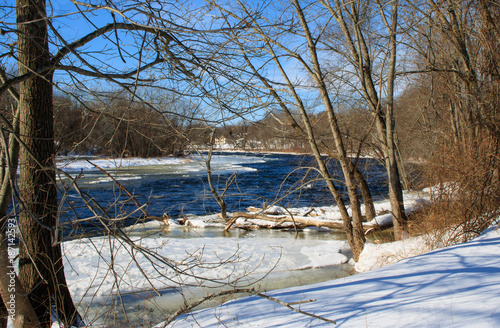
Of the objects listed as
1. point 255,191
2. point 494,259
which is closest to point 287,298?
point 494,259

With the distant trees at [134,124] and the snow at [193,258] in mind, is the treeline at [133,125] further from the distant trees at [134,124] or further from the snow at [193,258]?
the snow at [193,258]

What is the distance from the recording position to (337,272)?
7188 mm

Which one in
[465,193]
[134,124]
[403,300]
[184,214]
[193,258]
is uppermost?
[134,124]

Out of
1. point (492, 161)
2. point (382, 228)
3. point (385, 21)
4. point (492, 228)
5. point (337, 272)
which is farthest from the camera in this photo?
point (382, 228)

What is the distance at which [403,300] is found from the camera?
3.25 metres

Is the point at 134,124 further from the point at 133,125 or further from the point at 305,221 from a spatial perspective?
the point at 305,221

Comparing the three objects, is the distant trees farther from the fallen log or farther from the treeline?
the fallen log

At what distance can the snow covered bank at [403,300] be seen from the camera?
2805 mm

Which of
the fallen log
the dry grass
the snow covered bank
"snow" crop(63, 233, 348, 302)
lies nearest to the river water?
"snow" crop(63, 233, 348, 302)

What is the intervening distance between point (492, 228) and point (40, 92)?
7.44 m

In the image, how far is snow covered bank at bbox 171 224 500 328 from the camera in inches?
110

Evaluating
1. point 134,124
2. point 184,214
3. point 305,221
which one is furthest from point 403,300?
point 184,214

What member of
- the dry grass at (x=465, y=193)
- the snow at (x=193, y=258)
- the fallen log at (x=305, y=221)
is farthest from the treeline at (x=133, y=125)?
the fallen log at (x=305, y=221)

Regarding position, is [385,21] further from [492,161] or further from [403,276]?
[403,276]
